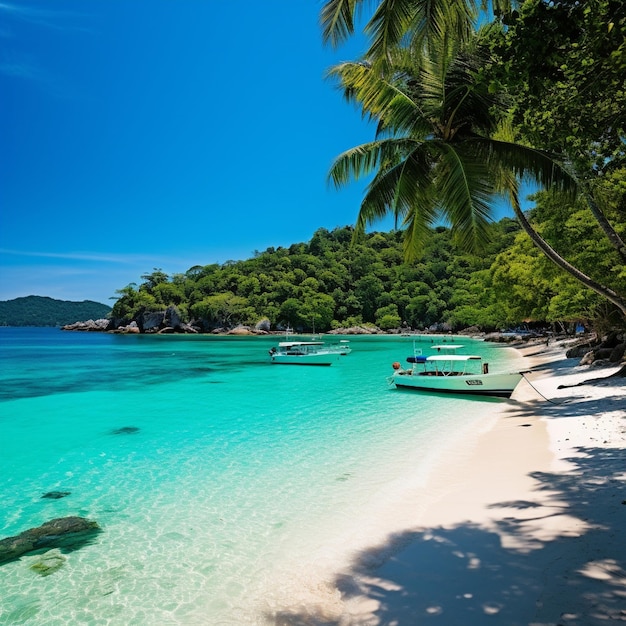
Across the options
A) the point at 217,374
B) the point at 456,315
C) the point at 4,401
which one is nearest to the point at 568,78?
the point at 4,401

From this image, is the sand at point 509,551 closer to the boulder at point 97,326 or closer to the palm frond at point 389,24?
the palm frond at point 389,24

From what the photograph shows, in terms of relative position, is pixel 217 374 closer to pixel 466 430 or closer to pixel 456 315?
pixel 466 430

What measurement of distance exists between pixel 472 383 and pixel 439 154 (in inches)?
410

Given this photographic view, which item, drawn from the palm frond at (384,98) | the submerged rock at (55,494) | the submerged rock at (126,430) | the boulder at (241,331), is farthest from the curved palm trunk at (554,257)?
the boulder at (241,331)

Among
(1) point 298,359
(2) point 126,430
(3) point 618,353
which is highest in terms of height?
(3) point 618,353

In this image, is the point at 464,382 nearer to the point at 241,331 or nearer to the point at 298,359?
the point at 298,359

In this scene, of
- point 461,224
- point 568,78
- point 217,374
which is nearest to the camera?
point 568,78

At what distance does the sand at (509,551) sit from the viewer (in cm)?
355

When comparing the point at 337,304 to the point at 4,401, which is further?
the point at 337,304

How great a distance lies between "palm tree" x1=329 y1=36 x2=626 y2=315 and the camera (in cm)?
787

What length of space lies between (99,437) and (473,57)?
13.7 meters

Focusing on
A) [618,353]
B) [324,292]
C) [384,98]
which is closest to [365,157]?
[384,98]

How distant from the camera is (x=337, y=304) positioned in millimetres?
103188

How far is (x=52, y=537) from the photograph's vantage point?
602 centimetres
